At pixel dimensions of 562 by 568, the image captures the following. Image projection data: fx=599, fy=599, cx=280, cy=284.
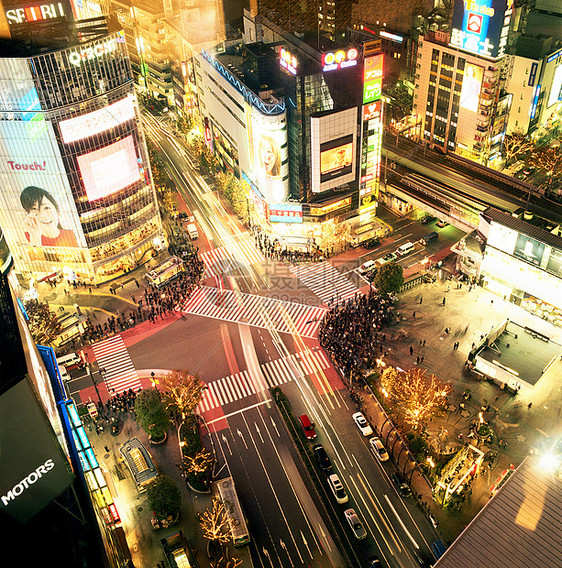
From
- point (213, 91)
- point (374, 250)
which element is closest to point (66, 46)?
point (213, 91)

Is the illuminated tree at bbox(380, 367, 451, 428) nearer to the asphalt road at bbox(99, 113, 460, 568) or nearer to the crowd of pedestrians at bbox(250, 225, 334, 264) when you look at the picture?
the asphalt road at bbox(99, 113, 460, 568)

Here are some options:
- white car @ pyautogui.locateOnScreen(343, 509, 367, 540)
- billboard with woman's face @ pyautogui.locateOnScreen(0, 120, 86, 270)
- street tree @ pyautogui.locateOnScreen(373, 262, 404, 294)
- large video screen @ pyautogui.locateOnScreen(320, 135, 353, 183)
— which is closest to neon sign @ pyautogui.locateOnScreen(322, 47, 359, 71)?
large video screen @ pyautogui.locateOnScreen(320, 135, 353, 183)

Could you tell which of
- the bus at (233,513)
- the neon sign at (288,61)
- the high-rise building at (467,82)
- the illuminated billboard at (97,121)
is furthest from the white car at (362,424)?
the high-rise building at (467,82)

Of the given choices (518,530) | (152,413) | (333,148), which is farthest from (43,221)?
(518,530)

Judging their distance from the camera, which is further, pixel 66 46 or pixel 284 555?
pixel 66 46

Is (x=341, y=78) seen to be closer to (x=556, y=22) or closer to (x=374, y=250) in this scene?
(x=374, y=250)
